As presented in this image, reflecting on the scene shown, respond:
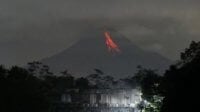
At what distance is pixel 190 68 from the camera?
51.7 meters

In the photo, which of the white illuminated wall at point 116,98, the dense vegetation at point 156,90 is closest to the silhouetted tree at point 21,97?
the dense vegetation at point 156,90

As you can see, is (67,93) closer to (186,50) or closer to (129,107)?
(129,107)

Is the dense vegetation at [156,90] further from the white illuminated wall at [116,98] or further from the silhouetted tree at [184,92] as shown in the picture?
the white illuminated wall at [116,98]

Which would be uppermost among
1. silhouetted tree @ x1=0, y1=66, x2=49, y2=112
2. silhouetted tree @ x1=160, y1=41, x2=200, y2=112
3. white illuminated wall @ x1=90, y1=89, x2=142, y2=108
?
white illuminated wall @ x1=90, y1=89, x2=142, y2=108

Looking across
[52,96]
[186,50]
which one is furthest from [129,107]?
[186,50]

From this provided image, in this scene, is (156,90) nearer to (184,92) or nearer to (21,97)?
(21,97)

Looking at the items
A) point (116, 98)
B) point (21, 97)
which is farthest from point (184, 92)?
point (116, 98)

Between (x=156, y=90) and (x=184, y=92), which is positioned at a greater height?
(x=156, y=90)

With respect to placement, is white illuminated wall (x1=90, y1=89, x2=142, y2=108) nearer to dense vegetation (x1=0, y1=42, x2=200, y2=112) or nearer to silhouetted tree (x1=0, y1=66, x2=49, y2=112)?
dense vegetation (x1=0, y1=42, x2=200, y2=112)

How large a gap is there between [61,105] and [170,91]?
63.3m

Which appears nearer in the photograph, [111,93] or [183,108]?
[183,108]

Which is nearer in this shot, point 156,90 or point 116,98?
point 156,90

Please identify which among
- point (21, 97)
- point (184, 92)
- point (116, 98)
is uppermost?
point (116, 98)

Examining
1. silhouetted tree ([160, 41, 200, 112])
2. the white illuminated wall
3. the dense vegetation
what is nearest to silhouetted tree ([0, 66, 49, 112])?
the dense vegetation
